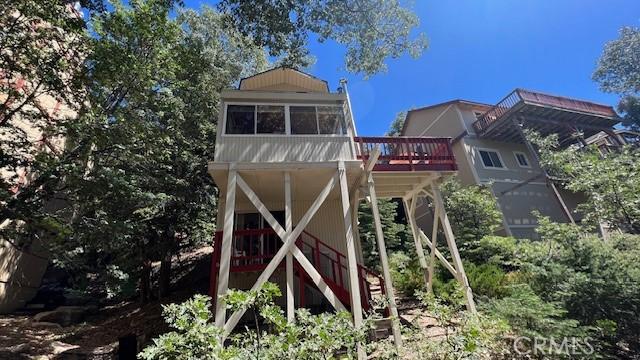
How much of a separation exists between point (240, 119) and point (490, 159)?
51.6 ft

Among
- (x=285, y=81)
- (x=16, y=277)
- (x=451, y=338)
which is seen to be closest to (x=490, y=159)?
(x=285, y=81)

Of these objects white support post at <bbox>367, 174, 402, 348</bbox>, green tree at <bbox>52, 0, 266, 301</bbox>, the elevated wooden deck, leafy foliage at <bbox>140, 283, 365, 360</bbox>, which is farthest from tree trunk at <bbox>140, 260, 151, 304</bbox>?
the elevated wooden deck

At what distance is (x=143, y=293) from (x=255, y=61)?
Answer: 14.5 m

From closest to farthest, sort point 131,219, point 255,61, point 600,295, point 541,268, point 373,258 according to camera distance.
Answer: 1. point 600,295
2. point 541,268
3. point 131,219
4. point 373,258
5. point 255,61

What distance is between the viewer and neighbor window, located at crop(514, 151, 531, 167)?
60.5ft

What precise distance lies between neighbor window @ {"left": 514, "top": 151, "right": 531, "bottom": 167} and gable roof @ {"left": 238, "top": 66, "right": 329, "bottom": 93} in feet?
48.9

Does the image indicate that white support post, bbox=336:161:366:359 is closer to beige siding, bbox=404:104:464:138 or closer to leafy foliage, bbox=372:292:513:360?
leafy foliage, bbox=372:292:513:360

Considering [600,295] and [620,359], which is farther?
[600,295]

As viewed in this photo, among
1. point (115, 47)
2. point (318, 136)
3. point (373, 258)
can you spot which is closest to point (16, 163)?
point (115, 47)

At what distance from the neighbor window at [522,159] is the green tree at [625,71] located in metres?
11.4

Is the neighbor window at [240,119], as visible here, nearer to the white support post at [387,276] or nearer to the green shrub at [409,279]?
the white support post at [387,276]

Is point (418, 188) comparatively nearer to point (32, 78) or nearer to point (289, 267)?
point (289, 267)

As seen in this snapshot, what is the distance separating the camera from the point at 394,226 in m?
14.5

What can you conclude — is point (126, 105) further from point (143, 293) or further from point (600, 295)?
point (600, 295)
